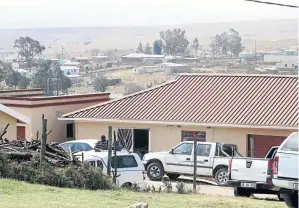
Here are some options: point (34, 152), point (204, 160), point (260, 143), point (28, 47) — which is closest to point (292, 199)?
point (34, 152)

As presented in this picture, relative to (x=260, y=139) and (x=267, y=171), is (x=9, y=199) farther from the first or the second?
(x=260, y=139)

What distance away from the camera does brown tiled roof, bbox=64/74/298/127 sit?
32344 mm

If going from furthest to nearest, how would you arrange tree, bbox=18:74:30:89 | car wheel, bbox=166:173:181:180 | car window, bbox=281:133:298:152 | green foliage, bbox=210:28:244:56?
green foliage, bbox=210:28:244:56, tree, bbox=18:74:30:89, car wheel, bbox=166:173:181:180, car window, bbox=281:133:298:152

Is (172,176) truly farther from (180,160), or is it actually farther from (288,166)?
(288,166)

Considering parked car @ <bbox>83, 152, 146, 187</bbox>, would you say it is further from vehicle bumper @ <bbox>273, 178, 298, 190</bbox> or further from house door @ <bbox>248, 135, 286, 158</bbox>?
house door @ <bbox>248, 135, 286, 158</bbox>

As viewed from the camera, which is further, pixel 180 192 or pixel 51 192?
pixel 180 192

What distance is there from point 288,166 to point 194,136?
1825 cm

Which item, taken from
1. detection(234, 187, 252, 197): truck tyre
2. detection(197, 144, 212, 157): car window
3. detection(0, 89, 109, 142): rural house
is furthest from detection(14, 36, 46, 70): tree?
detection(234, 187, 252, 197): truck tyre

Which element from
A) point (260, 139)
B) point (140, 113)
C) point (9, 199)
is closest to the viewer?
point (9, 199)

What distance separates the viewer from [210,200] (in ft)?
54.0

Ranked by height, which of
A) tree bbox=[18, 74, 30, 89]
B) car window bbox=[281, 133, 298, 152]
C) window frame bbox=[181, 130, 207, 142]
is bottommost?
window frame bbox=[181, 130, 207, 142]

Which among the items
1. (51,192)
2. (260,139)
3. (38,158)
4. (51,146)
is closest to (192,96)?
(260,139)

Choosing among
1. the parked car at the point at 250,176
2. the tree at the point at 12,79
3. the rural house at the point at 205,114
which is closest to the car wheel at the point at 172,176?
the rural house at the point at 205,114

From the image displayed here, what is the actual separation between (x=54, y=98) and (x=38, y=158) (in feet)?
60.2
